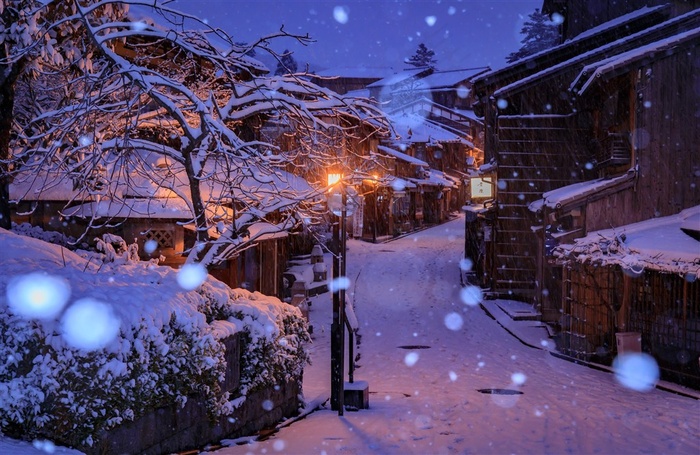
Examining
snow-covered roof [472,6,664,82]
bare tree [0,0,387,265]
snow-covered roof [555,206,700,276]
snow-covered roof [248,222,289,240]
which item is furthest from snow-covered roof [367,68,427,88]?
bare tree [0,0,387,265]

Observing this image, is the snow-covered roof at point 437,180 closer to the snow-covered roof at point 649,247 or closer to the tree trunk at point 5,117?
the snow-covered roof at point 649,247

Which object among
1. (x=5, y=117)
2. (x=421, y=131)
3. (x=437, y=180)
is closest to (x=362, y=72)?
(x=421, y=131)

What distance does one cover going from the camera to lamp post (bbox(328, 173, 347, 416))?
37.5 ft

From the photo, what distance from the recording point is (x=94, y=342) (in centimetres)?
623

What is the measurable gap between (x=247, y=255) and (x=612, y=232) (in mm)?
10300

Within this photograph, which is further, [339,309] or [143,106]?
[339,309]

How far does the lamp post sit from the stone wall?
800 millimetres

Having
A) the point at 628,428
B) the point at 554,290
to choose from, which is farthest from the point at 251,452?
the point at 554,290

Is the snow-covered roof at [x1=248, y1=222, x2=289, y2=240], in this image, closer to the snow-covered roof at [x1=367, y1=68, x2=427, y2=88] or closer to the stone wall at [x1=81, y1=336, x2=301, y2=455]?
the stone wall at [x1=81, y1=336, x2=301, y2=455]

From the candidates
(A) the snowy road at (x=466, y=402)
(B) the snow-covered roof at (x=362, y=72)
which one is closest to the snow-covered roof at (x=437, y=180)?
(B) the snow-covered roof at (x=362, y=72)

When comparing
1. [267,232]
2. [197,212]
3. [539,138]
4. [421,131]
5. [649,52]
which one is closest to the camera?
[197,212]

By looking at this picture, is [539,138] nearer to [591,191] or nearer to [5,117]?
[591,191]

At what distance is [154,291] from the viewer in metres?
7.84

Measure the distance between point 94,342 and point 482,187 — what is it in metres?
24.3
